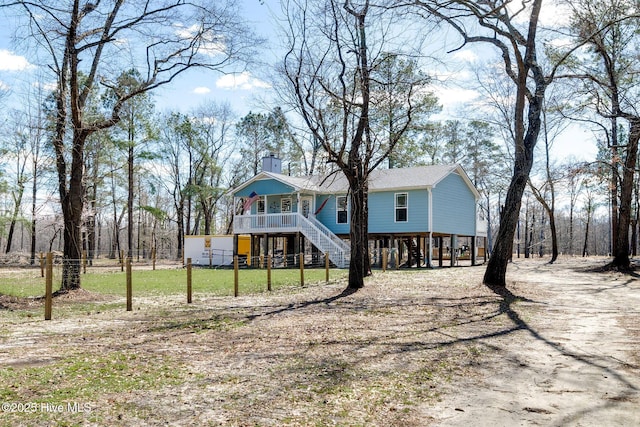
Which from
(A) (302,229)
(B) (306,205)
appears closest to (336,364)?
(A) (302,229)

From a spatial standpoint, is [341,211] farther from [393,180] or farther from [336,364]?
[336,364]

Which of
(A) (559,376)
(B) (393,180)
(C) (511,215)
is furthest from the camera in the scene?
(B) (393,180)

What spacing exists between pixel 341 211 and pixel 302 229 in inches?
110

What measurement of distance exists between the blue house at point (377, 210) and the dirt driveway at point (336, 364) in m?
15.2

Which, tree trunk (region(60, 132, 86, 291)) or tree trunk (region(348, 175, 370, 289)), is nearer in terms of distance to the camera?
tree trunk (region(60, 132, 86, 291))

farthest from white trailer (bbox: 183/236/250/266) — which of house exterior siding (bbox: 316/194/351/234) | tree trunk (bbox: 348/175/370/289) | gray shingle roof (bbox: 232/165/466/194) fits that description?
tree trunk (bbox: 348/175/370/289)

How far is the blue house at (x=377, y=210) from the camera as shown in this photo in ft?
85.9

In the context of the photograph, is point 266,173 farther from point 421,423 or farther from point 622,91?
point 421,423

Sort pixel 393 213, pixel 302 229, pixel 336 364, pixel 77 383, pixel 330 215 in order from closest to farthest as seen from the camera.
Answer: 1. pixel 77 383
2. pixel 336 364
3. pixel 393 213
4. pixel 302 229
5. pixel 330 215

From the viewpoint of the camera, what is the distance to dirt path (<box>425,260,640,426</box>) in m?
4.25

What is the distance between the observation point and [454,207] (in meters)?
28.7

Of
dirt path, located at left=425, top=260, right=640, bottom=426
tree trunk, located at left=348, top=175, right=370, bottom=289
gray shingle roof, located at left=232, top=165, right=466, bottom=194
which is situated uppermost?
gray shingle roof, located at left=232, top=165, right=466, bottom=194

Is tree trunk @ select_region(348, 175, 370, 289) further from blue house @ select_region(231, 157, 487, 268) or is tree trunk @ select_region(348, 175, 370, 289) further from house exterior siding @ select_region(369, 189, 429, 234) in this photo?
house exterior siding @ select_region(369, 189, 429, 234)

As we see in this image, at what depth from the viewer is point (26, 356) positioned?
5.94 metres
